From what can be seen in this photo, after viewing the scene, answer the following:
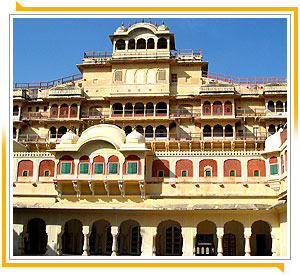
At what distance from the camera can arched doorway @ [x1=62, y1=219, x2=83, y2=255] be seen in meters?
35.1

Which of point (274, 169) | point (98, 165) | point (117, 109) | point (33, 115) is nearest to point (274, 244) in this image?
point (274, 169)

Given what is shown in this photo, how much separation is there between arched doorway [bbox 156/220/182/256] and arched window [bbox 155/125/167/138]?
1086 centimetres

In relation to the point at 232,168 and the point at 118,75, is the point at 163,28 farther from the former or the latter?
the point at 232,168

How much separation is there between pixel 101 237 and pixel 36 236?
504 centimetres

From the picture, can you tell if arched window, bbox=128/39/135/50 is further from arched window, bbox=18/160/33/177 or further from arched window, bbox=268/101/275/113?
arched window, bbox=18/160/33/177

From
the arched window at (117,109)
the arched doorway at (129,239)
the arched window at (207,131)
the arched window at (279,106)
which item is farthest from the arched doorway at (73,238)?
the arched window at (279,106)

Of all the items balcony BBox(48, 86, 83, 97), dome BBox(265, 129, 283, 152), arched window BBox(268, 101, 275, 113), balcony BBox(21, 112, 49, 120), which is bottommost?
dome BBox(265, 129, 283, 152)

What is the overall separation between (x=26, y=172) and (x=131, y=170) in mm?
8757

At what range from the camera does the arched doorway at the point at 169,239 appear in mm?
34688

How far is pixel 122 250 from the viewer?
116 feet

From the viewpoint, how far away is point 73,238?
117ft

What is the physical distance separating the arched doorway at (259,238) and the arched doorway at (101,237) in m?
10.9

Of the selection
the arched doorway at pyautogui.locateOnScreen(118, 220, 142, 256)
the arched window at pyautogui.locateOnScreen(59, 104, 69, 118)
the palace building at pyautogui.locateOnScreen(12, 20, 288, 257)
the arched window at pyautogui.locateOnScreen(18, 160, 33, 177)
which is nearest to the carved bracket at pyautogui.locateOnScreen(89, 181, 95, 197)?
the palace building at pyautogui.locateOnScreen(12, 20, 288, 257)
